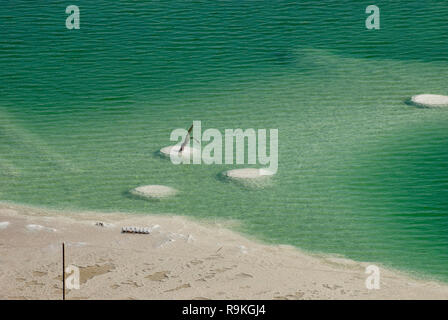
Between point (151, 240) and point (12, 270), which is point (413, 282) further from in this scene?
point (12, 270)

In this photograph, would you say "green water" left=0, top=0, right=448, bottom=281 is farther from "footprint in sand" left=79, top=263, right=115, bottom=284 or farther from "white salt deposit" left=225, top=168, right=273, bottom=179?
"footprint in sand" left=79, top=263, right=115, bottom=284

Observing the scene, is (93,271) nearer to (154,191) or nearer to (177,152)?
(154,191)

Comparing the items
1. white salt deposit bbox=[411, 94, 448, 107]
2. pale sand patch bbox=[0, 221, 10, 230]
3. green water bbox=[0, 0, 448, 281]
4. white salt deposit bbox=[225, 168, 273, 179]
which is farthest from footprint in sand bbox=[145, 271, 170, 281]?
white salt deposit bbox=[411, 94, 448, 107]

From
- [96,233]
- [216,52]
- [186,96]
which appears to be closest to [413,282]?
[96,233]

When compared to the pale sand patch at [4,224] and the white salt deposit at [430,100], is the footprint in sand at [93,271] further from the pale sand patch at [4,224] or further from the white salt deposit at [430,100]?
the white salt deposit at [430,100]

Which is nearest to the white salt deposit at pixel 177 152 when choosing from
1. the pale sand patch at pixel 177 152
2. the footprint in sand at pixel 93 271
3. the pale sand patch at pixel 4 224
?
the pale sand patch at pixel 177 152

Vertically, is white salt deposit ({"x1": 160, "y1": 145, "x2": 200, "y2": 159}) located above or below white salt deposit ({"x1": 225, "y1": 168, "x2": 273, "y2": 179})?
above
